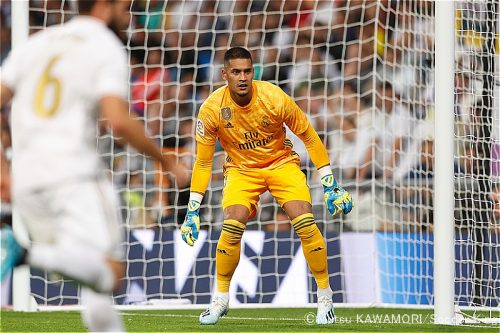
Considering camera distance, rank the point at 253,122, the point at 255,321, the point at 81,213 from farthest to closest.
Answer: the point at 255,321 → the point at 253,122 → the point at 81,213

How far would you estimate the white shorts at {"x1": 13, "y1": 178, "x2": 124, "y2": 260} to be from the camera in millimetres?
4164

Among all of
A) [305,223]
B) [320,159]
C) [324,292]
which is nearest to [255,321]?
[324,292]

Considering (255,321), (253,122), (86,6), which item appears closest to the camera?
(86,6)

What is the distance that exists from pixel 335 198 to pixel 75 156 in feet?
13.5

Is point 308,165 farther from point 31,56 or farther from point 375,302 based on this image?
point 31,56

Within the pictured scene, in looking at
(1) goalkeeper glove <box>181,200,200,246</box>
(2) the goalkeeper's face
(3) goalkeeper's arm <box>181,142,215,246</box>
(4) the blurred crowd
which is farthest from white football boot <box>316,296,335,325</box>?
(4) the blurred crowd

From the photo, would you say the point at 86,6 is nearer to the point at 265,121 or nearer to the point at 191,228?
the point at 191,228

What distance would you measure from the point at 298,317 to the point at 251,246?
2048 mm

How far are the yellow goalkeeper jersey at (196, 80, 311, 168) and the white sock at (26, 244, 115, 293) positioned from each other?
164 inches

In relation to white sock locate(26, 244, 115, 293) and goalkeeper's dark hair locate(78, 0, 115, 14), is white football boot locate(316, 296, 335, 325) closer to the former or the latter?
white sock locate(26, 244, 115, 293)

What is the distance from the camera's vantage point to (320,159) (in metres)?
8.33

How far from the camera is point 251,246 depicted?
1129cm

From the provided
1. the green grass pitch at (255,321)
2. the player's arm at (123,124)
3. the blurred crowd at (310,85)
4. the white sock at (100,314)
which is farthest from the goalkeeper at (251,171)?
the player's arm at (123,124)

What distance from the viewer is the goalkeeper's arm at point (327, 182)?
26.5 ft
